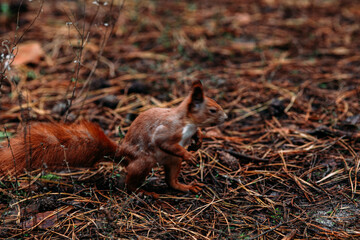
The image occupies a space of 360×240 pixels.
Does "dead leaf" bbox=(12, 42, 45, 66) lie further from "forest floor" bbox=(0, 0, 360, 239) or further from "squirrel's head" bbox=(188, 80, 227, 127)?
"squirrel's head" bbox=(188, 80, 227, 127)

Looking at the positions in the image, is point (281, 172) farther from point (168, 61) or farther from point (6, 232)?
point (168, 61)

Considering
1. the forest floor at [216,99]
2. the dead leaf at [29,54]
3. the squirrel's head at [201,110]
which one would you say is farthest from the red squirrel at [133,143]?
the dead leaf at [29,54]

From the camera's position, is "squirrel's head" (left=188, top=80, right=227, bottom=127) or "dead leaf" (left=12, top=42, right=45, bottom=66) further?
"dead leaf" (left=12, top=42, right=45, bottom=66)

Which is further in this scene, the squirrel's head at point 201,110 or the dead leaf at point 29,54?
the dead leaf at point 29,54

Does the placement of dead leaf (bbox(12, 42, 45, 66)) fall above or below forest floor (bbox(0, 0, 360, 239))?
above

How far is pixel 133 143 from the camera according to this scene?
234 cm

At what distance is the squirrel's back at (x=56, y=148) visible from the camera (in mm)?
2289

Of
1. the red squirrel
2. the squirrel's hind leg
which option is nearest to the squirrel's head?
the red squirrel

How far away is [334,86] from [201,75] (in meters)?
1.41

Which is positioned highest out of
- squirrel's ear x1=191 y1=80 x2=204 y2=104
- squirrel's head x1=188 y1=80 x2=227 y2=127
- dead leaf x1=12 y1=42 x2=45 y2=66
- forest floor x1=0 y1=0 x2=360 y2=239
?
squirrel's ear x1=191 y1=80 x2=204 y2=104

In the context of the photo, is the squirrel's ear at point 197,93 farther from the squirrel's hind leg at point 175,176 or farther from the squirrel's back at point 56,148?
the squirrel's back at point 56,148

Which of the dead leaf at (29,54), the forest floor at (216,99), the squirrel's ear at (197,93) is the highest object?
the squirrel's ear at (197,93)

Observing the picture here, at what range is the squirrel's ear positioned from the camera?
2223 mm

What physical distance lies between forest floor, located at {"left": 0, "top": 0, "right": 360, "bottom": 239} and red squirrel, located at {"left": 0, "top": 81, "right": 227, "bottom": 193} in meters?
0.13
